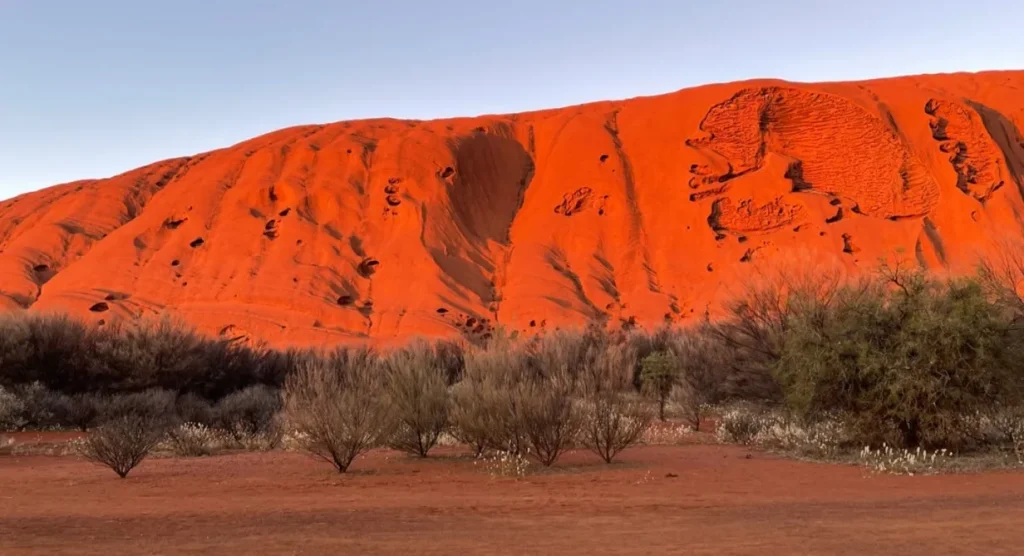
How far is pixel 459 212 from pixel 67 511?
138ft

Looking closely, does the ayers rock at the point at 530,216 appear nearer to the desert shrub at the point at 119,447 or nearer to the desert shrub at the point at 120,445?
the desert shrub at the point at 120,445

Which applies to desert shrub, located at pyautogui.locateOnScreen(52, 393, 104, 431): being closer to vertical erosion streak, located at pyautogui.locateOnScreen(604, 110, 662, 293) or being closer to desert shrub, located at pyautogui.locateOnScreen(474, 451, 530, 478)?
desert shrub, located at pyautogui.locateOnScreen(474, 451, 530, 478)

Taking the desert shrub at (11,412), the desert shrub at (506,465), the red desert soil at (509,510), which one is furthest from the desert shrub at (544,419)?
the desert shrub at (11,412)

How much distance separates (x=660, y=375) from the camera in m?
23.9

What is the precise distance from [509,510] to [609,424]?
472 cm

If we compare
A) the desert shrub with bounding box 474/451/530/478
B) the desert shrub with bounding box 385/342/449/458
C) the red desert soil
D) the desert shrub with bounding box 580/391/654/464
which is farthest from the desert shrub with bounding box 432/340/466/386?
the red desert soil

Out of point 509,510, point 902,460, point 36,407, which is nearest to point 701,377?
point 902,460

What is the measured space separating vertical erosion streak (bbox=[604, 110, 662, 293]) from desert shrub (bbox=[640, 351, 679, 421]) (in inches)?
790

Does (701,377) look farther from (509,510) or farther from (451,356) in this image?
(509,510)

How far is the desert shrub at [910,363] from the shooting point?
42.8 feet

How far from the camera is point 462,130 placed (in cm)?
5797

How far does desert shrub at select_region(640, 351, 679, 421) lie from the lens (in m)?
23.8

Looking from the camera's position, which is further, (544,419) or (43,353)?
(43,353)

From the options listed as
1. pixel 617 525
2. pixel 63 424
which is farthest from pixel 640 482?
pixel 63 424
